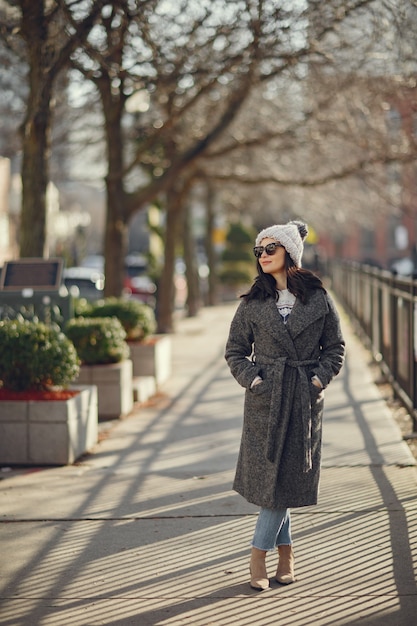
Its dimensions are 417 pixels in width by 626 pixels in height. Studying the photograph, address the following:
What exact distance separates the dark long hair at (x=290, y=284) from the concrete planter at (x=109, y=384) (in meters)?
5.65

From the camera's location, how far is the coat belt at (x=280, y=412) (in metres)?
5.16

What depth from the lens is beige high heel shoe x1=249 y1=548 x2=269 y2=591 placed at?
5289mm

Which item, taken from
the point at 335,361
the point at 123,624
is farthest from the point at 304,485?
the point at 123,624

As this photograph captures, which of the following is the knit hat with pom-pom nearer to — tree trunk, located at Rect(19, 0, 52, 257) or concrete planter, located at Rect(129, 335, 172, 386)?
tree trunk, located at Rect(19, 0, 52, 257)

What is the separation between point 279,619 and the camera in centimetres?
486

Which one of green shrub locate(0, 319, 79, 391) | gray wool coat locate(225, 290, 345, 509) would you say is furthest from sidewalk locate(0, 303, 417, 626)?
green shrub locate(0, 319, 79, 391)

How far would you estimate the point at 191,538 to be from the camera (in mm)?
6352

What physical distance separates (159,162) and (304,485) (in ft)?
55.9

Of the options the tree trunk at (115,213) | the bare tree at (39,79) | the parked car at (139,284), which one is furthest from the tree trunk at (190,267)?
the bare tree at (39,79)

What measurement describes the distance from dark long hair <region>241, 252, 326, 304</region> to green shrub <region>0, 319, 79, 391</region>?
3.64 meters

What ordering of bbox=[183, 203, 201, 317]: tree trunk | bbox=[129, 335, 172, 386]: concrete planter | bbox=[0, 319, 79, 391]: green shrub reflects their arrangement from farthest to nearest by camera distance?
1. bbox=[183, 203, 201, 317]: tree trunk
2. bbox=[129, 335, 172, 386]: concrete planter
3. bbox=[0, 319, 79, 391]: green shrub

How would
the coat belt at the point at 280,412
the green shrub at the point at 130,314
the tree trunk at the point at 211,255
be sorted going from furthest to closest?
the tree trunk at the point at 211,255 → the green shrub at the point at 130,314 → the coat belt at the point at 280,412

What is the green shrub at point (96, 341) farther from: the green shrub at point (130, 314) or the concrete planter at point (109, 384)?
the green shrub at point (130, 314)

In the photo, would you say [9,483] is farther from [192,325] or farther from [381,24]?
[192,325]
